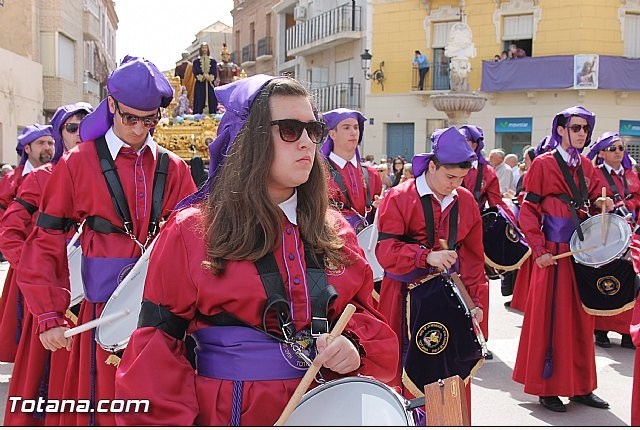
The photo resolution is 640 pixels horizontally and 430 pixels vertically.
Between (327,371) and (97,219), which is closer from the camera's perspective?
(327,371)

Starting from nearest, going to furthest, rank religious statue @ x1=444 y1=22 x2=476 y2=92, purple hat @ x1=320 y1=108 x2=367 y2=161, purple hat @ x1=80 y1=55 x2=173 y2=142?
purple hat @ x1=80 y1=55 x2=173 y2=142 → purple hat @ x1=320 y1=108 x2=367 y2=161 → religious statue @ x1=444 y1=22 x2=476 y2=92

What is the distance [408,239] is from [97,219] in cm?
204

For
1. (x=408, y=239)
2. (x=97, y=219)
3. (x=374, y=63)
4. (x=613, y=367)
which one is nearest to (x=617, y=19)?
(x=374, y=63)

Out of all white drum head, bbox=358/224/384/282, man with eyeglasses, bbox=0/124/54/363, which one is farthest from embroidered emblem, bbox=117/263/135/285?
man with eyeglasses, bbox=0/124/54/363

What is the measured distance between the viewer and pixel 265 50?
4509 centimetres

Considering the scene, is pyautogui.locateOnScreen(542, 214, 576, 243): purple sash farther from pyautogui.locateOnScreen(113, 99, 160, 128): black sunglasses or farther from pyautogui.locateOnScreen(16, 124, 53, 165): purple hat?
pyautogui.locateOnScreen(16, 124, 53, 165): purple hat

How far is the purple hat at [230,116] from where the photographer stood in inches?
103

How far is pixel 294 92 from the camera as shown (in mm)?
2627

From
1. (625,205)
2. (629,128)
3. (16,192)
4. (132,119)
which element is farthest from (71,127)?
(629,128)

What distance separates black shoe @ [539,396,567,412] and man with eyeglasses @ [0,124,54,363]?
4421 millimetres

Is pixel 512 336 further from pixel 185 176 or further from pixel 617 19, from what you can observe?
pixel 617 19

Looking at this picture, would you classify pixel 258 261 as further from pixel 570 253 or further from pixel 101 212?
pixel 570 253

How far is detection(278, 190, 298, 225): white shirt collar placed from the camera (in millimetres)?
2672

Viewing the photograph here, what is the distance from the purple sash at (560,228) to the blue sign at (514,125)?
857 inches
